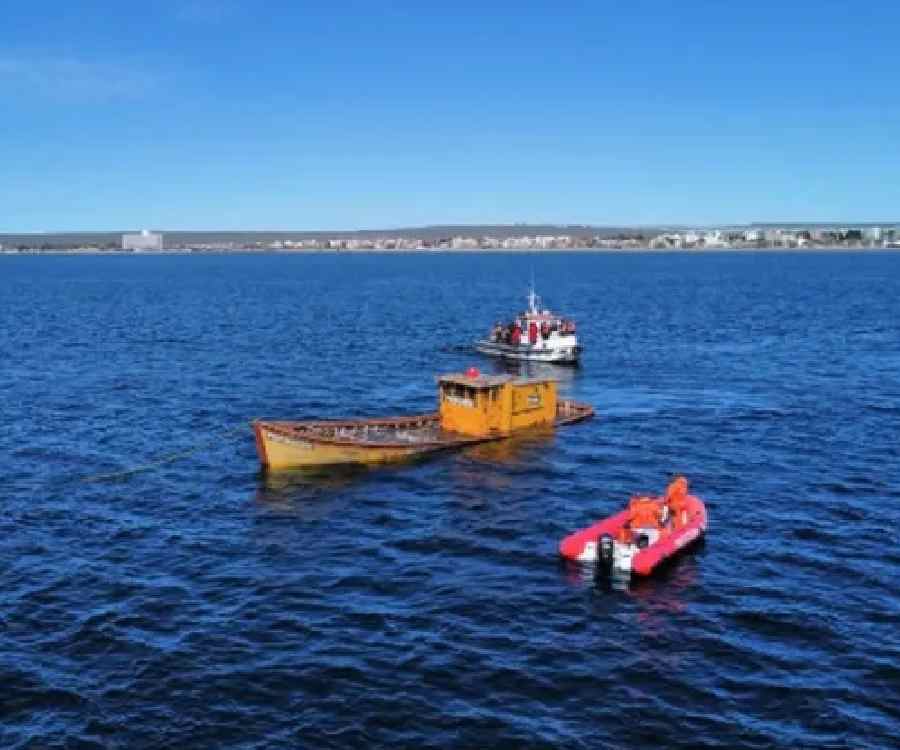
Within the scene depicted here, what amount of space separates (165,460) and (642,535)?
2511cm

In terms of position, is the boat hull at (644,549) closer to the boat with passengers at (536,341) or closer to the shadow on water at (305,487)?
the shadow on water at (305,487)

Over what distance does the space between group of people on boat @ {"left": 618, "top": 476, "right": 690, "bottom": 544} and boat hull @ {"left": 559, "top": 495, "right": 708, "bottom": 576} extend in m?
0.17

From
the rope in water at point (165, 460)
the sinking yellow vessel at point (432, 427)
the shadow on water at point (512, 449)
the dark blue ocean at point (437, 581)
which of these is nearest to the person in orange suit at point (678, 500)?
the dark blue ocean at point (437, 581)

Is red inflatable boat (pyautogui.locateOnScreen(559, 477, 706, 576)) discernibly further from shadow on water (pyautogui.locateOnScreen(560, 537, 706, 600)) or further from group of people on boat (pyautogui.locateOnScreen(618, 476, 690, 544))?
shadow on water (pyautogui.locateOnScreen(560, 537, 706, 600))

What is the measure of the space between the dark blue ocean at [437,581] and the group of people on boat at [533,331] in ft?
47.5

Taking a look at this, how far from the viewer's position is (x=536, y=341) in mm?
84875

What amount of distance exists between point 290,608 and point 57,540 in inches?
445

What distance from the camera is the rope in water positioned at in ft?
148

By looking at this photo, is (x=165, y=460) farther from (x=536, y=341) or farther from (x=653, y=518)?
(x=536, y=341)

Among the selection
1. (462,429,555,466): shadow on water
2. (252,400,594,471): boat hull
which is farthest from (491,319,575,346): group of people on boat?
(252,400,594,471): boat hull

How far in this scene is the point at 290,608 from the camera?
30.2m

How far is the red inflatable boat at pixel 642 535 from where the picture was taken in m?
32.6

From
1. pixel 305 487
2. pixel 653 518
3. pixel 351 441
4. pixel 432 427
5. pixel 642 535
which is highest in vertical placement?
pixel 351 441

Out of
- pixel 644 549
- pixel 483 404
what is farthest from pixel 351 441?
pixel 644 549
